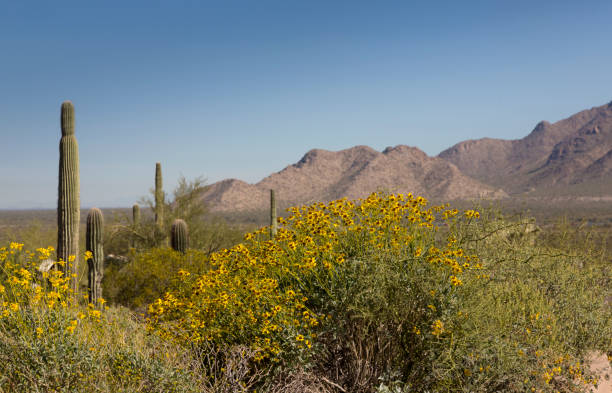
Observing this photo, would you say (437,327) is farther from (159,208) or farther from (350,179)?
(350,179)

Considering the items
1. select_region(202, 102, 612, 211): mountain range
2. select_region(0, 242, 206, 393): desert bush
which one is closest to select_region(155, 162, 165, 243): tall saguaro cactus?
select_region(0, 242, 206, 393): desert bush

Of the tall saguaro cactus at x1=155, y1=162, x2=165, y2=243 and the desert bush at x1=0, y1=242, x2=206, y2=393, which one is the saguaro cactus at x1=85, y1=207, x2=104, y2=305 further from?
the tall saguaro cactus at x1=155, y1=162, x2=165, y2=243

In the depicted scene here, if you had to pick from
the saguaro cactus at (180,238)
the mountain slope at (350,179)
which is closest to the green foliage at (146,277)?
the saguaro cactus at (180,238)

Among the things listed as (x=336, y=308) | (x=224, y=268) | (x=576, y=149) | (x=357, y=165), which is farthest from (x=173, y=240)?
(x=576, y=149)

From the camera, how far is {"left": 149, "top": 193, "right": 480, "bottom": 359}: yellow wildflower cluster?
14.9ft

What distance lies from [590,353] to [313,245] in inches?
167

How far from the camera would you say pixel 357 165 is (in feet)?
450

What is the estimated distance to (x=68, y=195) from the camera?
1137 centimetres

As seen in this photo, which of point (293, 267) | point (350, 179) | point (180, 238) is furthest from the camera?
point (350, 179)

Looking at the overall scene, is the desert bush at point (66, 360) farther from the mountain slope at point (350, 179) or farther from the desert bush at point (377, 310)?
the mountain slope at point (350, 179)

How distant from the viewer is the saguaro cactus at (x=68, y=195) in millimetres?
11094

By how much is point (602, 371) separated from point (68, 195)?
11322mm

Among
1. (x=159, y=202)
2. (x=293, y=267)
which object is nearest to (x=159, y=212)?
(x=159, y=202)

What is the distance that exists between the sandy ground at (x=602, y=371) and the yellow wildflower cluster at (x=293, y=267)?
2652mm
